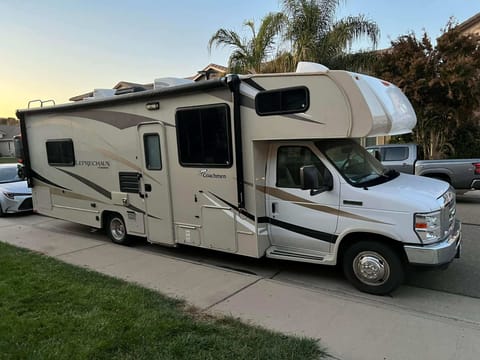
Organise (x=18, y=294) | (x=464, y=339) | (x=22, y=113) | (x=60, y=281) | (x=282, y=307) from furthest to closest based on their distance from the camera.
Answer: (x=22, y=113)
(x=60, y=281)
(x=18, y=294)
(x=282, y=307)
(x=464, y=339)

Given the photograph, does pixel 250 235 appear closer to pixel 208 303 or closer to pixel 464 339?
pixel 208 303

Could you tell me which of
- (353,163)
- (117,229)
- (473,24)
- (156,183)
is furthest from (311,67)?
(473,24)

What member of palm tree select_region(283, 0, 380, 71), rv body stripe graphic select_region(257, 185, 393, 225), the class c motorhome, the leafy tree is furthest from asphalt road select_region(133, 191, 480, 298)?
palm tree select_region(283, 0, 380, 71)

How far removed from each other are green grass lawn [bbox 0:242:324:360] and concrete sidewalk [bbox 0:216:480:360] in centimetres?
36

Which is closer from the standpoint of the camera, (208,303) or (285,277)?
(208,303)

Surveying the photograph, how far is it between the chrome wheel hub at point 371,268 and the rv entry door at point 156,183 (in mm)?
3125

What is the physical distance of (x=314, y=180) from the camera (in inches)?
182

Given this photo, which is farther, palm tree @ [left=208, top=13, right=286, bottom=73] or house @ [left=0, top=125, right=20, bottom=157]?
house @ [left=0, top=125, right=20, bottom=157]

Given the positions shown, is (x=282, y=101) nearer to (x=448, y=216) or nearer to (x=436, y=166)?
(x=448, y=216)

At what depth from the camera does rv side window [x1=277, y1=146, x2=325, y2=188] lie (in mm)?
5062

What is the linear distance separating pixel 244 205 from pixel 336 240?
135 cm

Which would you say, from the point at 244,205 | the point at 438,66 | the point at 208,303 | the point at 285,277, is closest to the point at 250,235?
the point at 244,205

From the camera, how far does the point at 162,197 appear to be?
6.38 m

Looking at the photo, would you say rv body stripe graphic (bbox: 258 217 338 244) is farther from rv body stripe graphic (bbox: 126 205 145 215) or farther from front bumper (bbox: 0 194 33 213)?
front bumper (bbox: 0 194 33 213)
